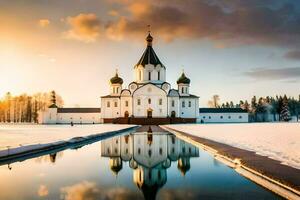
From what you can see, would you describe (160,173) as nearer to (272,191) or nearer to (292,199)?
(272,191)

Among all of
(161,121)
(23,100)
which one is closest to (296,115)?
(161,121)

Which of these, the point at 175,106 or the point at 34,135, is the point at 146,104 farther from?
the point at 34,135

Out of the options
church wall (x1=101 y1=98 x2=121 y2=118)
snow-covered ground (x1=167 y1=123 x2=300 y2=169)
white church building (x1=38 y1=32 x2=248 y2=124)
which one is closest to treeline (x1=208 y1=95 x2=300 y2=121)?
white church building (x1=38 y1=32 x2=248 y2=124)

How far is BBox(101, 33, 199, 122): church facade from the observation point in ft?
Answer: 273

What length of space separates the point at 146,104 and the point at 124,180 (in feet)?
240

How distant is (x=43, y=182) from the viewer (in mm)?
9695

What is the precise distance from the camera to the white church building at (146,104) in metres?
83.1

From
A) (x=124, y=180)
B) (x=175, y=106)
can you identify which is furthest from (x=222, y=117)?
(x=124, y=180)

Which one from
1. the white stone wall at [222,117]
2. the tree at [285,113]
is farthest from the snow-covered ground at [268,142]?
the tree at [285,113]

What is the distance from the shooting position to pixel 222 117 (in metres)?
96.0

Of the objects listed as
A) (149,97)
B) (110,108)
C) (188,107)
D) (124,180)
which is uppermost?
(149,97)

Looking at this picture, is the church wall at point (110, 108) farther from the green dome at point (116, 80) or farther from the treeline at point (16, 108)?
the treeline at point (16, 108)

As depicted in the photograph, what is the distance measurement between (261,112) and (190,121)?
50.4 metres

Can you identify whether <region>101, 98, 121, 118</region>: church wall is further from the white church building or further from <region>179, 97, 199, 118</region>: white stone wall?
<region>179, 97, 199, 118</region>: white stone wall
